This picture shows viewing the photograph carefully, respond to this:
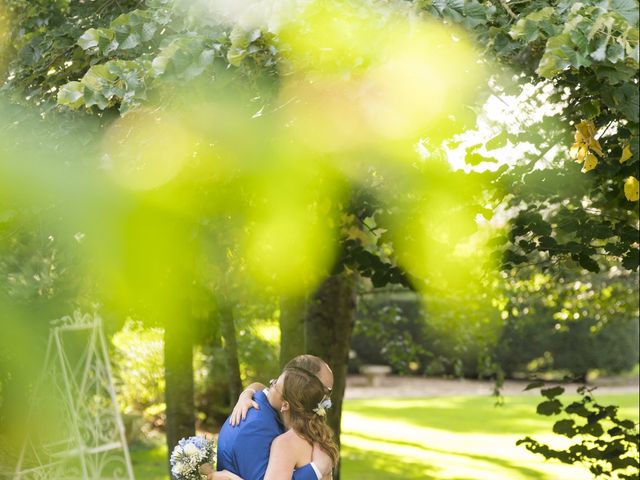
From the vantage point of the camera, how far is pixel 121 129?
5.36 meters

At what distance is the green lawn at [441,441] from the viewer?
37.3 feet

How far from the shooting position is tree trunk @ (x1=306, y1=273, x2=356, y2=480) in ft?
26.3

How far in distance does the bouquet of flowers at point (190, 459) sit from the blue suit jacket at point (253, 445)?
13cm

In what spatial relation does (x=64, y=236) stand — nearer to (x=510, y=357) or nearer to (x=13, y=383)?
(x=13, y=383)

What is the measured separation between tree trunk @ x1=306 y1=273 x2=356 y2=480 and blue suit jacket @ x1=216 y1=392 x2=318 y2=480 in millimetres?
3605

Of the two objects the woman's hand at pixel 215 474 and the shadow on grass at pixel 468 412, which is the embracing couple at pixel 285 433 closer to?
the woman's hand at pixel 215 474

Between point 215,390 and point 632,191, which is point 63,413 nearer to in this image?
point 215,390

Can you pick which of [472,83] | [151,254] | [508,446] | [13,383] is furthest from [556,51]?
[508,446]

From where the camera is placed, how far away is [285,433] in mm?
4246

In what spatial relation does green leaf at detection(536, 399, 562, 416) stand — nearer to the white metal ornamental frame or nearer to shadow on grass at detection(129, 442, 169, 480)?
the white metal ornamental frame

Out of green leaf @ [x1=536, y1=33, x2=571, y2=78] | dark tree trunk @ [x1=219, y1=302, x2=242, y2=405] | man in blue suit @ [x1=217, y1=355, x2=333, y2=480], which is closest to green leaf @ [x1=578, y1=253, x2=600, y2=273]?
man in blue suit @ [x1=217, y1=355, x2=333, y2=480]

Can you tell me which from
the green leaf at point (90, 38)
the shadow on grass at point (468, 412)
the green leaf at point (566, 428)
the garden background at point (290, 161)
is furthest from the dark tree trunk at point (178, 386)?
the shadow on grass at point (468, 412)

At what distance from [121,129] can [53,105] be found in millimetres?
397

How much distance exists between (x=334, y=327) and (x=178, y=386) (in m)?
1.44
